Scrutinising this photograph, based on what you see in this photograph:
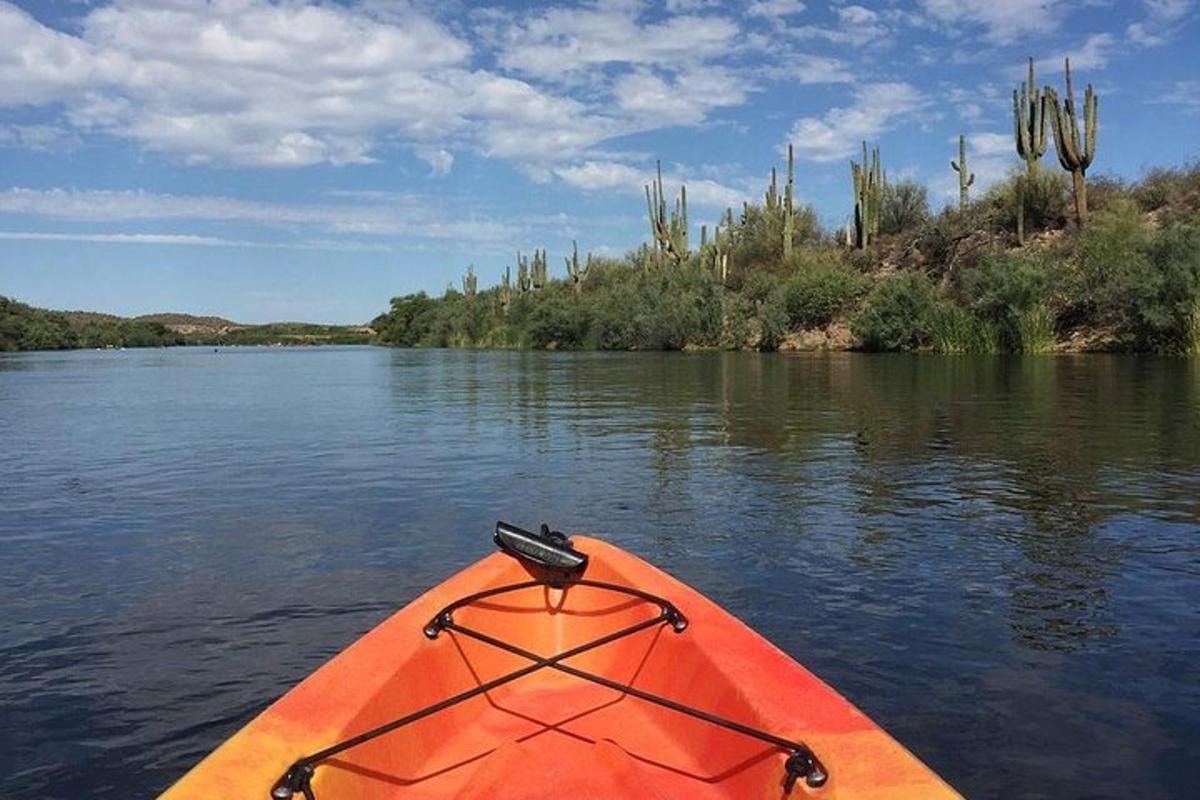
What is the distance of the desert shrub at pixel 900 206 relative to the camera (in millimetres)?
68188

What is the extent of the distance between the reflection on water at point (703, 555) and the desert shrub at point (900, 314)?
31686mm

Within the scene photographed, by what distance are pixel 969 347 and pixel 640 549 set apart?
4122 cm

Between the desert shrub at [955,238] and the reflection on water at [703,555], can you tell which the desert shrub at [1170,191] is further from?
the reflection on water at [703,555]

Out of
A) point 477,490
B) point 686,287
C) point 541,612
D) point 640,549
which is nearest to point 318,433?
point 477,490

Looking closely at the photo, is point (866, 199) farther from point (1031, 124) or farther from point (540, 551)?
point (540, 551)

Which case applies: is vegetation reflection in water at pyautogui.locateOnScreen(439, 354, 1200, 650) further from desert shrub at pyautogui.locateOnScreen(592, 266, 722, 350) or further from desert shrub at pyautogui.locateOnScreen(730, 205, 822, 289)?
desert shrub at pyautogui.locateOnScreen(730, 205, 822, 289)

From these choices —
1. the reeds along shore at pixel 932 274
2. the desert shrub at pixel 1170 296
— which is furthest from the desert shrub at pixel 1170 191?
the desert shrub at pixel 1170 296

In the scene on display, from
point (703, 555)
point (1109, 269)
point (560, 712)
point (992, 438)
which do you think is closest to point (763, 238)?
point (1109, 269)

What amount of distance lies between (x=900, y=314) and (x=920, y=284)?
1.85 meters

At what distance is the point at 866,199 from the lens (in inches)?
2378

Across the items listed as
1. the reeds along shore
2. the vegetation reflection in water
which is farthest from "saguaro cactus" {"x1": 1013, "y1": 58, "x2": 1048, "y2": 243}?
the vegetation reflection in water

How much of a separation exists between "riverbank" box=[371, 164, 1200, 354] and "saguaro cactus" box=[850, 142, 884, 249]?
1222mm

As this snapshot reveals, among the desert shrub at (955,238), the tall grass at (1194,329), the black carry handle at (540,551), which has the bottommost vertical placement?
the black carry handle at (540,551)

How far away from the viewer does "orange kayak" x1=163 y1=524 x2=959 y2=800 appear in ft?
10.5
